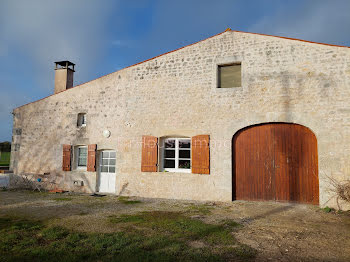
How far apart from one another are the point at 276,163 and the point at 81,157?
6.76 m

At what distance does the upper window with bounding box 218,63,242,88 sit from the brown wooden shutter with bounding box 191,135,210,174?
1.72 meters

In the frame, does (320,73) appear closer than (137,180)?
Yes

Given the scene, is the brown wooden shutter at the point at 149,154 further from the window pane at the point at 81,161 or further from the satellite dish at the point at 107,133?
the window pane at the point at 81,161

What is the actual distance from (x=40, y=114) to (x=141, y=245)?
8.31 meters

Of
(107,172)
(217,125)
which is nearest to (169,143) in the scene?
(217,125)

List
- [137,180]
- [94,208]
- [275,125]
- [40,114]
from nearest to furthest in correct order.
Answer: [94,208] → [275,125] → [137,180] → [40,114]

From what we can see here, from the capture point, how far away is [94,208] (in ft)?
19.8

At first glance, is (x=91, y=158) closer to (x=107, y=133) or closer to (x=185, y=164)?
(x=107, y=133)

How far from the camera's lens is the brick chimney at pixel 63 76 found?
34.4ft

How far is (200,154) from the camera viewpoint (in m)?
6.97

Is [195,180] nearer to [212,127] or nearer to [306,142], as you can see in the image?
[212,127]

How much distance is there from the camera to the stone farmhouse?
6.08m

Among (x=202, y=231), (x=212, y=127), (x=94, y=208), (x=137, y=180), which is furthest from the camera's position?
(x=137, y=180)

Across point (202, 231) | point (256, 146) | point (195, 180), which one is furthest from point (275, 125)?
point (202, 231)
